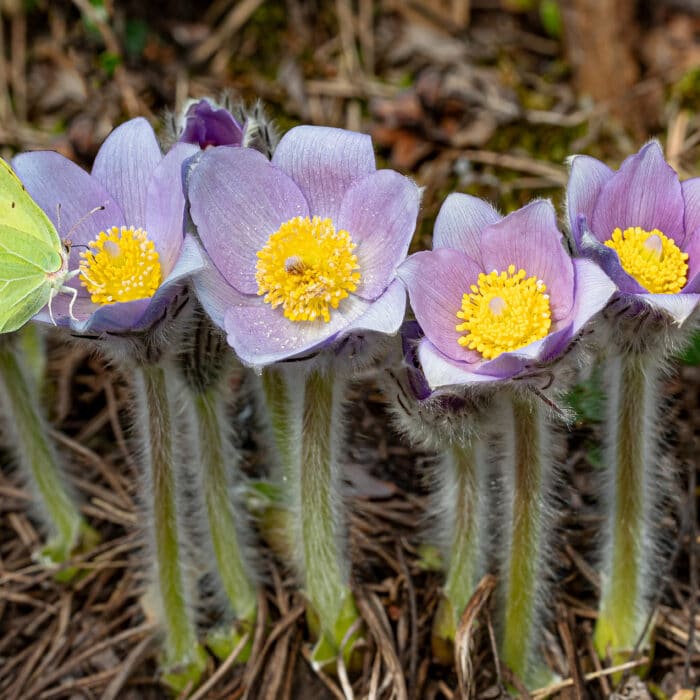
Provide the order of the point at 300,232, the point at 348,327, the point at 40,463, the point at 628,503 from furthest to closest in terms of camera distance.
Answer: the point at 40,463, the point at 628,503, the point at 300,232, the point at 348,327

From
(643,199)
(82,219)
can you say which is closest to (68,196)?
(82,219)

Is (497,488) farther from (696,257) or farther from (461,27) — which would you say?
(461,27)

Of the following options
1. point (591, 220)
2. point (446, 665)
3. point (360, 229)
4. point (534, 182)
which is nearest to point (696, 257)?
point (591, 220)

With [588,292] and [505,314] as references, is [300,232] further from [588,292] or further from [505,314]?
[588,292]

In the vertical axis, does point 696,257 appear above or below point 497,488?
above

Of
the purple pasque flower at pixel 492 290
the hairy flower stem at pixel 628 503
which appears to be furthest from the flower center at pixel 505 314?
the hairy flower stem at pixel 628 503

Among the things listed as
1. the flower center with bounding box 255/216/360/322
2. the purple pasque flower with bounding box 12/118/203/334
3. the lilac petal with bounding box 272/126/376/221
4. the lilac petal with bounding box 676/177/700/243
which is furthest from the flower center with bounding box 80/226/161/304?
the lilac petal with bounding box 676/177/700/243
